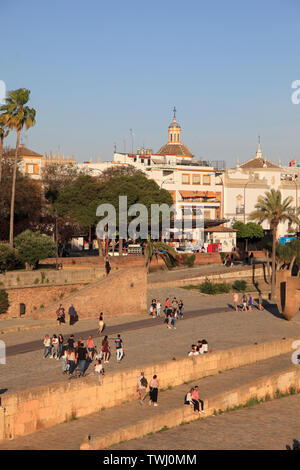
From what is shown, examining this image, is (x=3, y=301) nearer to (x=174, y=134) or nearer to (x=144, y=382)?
(x=144, y=382)

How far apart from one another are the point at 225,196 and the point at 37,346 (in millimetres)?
58868

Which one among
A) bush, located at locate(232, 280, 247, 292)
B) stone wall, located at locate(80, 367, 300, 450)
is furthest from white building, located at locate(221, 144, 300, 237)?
stone wall, located at locate(80, 367, 300, 450)

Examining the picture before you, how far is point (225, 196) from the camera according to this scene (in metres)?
86.4

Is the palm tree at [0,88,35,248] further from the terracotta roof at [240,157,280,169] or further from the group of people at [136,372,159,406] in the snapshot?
the terracotta roof at [240,157,280,169]

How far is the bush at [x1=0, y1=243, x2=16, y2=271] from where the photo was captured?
3788 centimetres

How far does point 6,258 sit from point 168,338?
405 inches

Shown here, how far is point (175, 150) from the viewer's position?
10762cm

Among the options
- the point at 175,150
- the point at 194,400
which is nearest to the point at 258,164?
the point at 175,150

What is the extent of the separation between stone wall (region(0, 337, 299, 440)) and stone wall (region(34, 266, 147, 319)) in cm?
1021

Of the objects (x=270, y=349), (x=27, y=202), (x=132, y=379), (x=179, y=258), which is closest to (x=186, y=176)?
(x=179, y=258)

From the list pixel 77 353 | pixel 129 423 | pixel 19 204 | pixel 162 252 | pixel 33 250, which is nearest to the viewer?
pixel 129 423

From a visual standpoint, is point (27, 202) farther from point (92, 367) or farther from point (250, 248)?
point (250, 248)

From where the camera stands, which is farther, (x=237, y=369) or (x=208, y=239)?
(x=208, y=239)

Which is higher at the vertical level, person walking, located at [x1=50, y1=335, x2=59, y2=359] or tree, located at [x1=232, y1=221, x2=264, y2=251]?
tree, located at [x1=232, y1=221, x2=264, y2=251]
